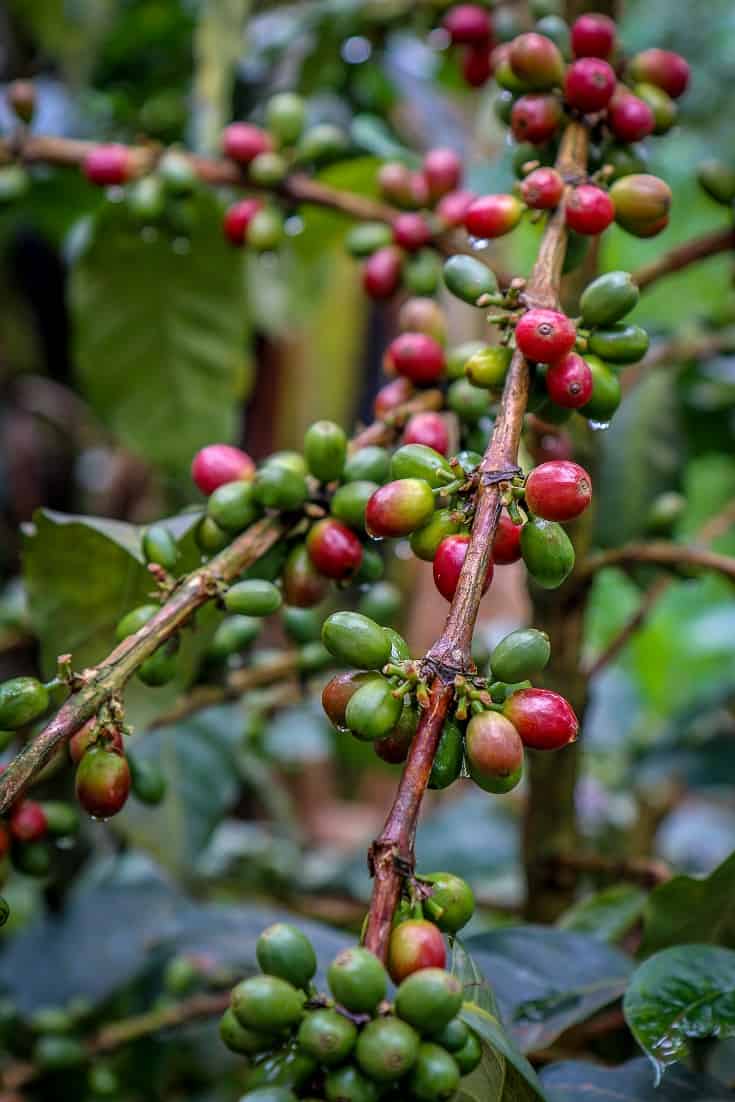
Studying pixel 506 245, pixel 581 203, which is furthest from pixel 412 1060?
pixel 506 245

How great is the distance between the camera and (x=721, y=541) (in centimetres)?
201

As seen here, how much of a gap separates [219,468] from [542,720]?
28 cm

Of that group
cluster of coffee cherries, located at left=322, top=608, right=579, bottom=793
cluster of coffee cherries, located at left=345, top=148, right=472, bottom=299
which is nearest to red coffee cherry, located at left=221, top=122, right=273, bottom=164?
cluster of coffee cherries, located at left=345, top=148, right=472, bottom=299

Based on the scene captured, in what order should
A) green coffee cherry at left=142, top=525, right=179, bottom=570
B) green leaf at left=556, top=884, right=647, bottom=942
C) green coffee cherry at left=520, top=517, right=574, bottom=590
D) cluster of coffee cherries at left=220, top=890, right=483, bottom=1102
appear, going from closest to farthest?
cluster of coffee cherries at left=220, top=890, right=483, bottom=1102 → green coffee cherry at left=520, top=517, right=574, bottom=590 → green coffee cherry at left=142, top=525, right=179, bottom=570 → green leaf at left=556, top=884, right=647, bottom=942

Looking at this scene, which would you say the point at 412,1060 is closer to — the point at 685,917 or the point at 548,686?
the point at 685,917

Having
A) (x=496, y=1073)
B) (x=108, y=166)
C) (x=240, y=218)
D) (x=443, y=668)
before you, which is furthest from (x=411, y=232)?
(x=496, y=1073)

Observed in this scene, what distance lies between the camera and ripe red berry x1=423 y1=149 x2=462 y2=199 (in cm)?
86

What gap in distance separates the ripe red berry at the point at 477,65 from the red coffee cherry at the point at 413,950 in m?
0.84

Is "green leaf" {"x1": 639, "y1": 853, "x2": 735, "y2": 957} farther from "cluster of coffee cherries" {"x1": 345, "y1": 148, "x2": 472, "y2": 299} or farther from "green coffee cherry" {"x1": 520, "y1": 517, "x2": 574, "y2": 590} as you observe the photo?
"cluster of coffee cherries" {"x1": 345, "y1": 148, "x2": 472, "y2": 299}

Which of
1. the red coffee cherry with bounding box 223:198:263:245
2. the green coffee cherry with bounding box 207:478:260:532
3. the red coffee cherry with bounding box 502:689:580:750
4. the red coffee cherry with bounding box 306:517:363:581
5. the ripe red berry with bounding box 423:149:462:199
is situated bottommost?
the red coffee cherry with bounding box 502:689:580:750

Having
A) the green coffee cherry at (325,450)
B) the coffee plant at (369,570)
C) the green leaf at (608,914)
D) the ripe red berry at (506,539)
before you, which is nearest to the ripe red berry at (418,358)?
the coffee plant at (369,570)

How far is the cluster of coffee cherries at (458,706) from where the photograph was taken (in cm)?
42

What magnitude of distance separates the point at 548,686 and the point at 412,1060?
19.5 inches

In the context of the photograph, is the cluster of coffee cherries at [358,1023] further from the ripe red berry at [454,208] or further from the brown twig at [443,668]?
the ripe red berry at [454,208]
